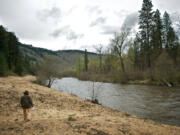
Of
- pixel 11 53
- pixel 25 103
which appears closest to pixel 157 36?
pixel 25 103

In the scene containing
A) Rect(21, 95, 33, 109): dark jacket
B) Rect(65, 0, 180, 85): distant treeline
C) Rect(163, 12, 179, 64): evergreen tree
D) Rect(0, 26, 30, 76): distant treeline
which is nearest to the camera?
Rect(21, 95, 33, 109): dark jacket

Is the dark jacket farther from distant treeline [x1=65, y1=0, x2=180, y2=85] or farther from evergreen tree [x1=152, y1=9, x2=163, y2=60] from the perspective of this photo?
evergreen tree [x1=152, y1=9, x2=163, y2=60]

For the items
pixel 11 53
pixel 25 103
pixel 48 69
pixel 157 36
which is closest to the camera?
pixel 25 103

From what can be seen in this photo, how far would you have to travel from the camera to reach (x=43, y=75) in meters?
25.6

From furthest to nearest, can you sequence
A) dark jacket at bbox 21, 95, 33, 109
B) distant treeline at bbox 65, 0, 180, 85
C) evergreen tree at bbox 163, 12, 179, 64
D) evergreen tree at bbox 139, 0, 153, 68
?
evergreen tree at bbox 163, 12, 179, 64
evergreen tree at bbox 139, 0, 153, 68
distant treeline at bbox 65, 0, 180, 85
dark jacket at bbox 21, 95, 33, 109

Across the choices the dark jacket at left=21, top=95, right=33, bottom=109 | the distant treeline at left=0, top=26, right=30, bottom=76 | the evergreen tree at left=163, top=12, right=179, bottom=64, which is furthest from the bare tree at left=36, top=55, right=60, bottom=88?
the evergreen tree at left=163, top=12, right=179, bottom=64

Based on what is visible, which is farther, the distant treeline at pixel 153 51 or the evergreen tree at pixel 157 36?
Answer: the evergreen tree at pixel 157 36

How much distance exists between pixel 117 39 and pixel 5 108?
28.3m

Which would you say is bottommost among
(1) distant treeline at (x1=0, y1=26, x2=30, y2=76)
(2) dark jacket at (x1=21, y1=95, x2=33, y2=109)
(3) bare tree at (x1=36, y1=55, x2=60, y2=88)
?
(2) dark jacket at (x1=21, y1=95, x2=33, y2=109)

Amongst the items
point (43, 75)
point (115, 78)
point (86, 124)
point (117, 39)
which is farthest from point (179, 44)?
point (86, 124)

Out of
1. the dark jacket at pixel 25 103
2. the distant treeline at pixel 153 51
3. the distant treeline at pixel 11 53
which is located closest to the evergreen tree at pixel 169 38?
the distant treeline at pixel 153 51

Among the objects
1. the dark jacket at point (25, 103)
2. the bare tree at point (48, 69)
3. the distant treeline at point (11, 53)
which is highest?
the distant treeline at point (11, 53)

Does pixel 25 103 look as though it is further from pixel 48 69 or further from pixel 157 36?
pixel 157 36

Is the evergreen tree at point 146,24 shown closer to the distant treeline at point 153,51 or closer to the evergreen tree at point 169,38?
the distant treeline at point 153,51
